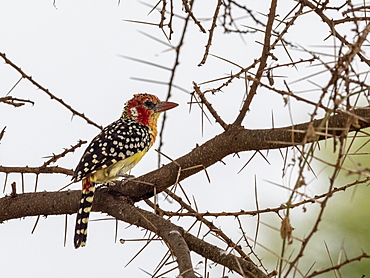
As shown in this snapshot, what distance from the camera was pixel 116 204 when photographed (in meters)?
1.89

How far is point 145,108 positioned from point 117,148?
0.37 metres

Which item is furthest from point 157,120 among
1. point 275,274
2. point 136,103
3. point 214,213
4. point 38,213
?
point 275,274

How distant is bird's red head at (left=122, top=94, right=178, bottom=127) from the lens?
2.60m

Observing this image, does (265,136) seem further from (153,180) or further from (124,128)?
(124,128)

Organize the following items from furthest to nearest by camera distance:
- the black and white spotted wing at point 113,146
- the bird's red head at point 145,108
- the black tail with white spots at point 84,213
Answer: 1. the bird's red head at point 145,108
2. the black and white spotted wing at point 113,146
3. the black tail with white spots at point 84,213

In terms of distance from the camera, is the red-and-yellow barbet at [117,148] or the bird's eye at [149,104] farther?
the bird's eye at [149,104]

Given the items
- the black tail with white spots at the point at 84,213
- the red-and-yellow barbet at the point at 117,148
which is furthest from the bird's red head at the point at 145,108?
the black tail with white spots at the point at 84,213

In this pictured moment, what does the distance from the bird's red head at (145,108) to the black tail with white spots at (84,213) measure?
0.53m

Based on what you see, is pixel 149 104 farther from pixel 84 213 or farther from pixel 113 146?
pixel 84 213

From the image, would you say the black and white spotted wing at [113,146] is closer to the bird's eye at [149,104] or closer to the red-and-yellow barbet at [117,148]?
the red-and-yellow barbet at [117,148]

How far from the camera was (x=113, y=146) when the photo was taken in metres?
2.29

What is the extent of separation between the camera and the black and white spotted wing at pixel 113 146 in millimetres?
2185

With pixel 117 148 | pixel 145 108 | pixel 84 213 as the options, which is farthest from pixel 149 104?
pixel 84 213

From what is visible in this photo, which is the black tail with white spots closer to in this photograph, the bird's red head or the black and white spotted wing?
the black and white spotted wing
